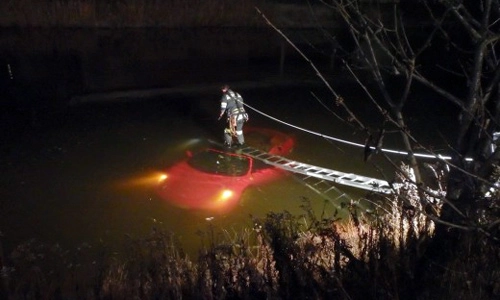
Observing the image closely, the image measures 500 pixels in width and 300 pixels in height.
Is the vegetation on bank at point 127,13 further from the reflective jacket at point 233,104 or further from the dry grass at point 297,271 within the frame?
the dry grass at point 297,271

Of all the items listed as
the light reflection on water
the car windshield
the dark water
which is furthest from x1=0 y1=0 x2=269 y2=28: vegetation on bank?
the car windshield

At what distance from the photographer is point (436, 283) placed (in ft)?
14.0

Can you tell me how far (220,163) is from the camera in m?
11.3

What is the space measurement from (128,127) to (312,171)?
542cm

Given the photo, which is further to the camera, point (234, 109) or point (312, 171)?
point (234, 109)

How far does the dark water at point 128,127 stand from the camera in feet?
29.1

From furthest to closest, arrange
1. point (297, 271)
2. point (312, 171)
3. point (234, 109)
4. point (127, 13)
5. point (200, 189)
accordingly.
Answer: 1. point (127, 13)
2. point (234, 109)
3. point (312, 171)
4. point (200, 189)
5. point (297, 271)

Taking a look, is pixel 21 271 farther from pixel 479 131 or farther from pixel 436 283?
pixel 479 131

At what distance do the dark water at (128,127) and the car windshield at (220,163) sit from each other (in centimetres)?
53

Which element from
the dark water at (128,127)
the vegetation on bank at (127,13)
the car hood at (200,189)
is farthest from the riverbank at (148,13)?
the car hood at (200,189)

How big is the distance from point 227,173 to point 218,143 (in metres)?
1.99

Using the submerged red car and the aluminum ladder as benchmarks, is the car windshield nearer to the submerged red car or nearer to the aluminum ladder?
the submerged red car

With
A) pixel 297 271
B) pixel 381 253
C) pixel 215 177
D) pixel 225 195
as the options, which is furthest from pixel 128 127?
pixel 381 253

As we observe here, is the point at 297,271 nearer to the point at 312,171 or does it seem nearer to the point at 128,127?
the point at 312,171
